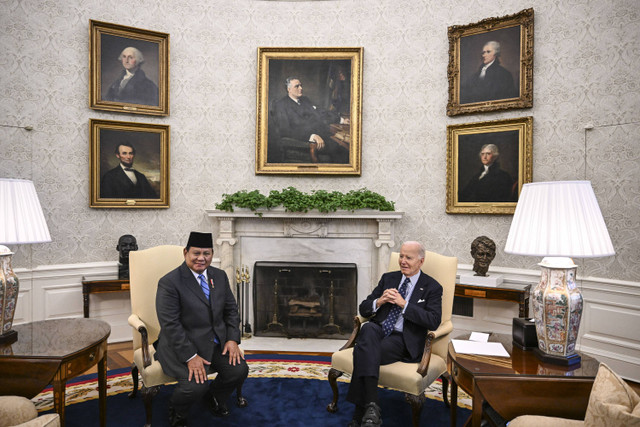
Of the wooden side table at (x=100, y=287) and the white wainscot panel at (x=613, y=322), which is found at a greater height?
the wooden side table at (x=100, y=287)

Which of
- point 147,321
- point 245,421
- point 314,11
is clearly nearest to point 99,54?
point 314,11

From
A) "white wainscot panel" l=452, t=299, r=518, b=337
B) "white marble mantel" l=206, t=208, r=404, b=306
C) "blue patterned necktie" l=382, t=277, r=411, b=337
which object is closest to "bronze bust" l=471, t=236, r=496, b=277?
"white wainscot panel" l=452, t=299, r=518, b=337

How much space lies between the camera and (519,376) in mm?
2100

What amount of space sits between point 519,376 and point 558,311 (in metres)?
0.47

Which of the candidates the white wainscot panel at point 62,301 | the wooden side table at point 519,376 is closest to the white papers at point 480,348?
the wooden side table at point 519,376

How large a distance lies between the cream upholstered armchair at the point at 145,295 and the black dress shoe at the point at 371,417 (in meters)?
1.52

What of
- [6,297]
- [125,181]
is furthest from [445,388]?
[125,181]

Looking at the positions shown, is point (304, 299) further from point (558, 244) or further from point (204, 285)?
point (558, 244)

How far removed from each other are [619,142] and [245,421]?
4522 mm

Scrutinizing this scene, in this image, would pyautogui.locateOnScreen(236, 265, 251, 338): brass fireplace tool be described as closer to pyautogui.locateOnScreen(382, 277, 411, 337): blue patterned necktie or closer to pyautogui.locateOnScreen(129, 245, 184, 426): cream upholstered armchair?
pyautogui.locateOnScreen(129, 245, 184, 426): cream upholstered armchair

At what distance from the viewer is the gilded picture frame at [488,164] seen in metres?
4.69

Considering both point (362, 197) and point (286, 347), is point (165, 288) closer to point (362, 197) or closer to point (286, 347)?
point (286, 347)

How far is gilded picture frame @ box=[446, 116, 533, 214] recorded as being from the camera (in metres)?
4.69

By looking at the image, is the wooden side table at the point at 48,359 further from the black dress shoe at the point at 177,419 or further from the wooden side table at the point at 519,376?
the wooden side table at the point at 519,376
